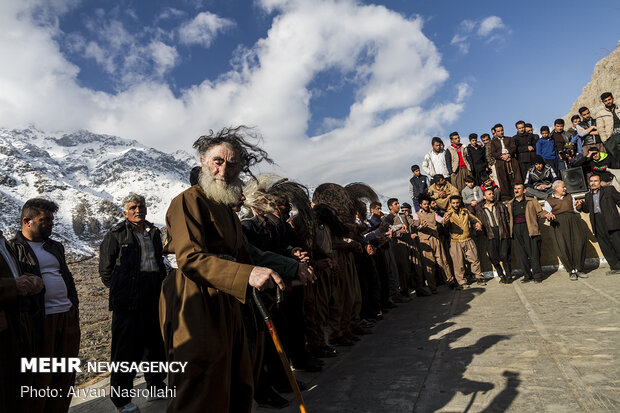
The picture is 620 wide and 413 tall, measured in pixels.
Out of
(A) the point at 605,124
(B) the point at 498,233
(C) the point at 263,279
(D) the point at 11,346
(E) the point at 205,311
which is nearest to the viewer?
(C) the point at 263,279

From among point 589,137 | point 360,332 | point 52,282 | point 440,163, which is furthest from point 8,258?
point 589,137

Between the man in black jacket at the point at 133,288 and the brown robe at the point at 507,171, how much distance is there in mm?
8361

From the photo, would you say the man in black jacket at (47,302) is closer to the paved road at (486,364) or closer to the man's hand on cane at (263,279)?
the paved road at (486,364)

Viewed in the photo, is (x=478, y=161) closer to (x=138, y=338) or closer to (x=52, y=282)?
(x=138, y=338)

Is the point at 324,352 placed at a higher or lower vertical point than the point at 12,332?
lower

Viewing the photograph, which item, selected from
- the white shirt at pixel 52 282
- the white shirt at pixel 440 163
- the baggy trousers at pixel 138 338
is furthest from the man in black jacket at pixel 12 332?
the white shirt at pixel 440 163

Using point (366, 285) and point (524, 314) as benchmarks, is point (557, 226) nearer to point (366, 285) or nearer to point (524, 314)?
point (524, 314)

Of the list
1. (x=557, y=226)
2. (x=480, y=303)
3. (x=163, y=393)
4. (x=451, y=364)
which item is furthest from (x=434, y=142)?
(x=163, y=393)

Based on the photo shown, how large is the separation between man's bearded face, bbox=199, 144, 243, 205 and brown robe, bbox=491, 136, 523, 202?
28.0 ft

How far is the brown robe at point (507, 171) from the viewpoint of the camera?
9.09 metres

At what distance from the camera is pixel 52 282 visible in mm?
3078

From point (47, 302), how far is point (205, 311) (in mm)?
1940

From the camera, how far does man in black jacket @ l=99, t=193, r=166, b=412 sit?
3270 mm

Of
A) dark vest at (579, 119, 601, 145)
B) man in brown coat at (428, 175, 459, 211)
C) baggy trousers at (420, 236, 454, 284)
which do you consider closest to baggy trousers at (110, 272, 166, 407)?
baggy trousers at (420, 236, 454, 284)
